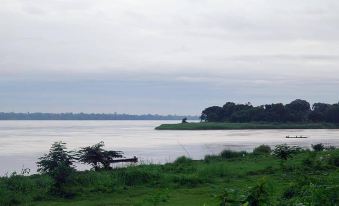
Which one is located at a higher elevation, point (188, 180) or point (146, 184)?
point (188, 180)

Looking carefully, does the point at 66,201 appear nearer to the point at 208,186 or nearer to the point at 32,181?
the point at 32,181

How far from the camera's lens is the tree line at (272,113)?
114081mm

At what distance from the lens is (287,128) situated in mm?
115438

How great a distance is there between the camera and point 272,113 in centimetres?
11369

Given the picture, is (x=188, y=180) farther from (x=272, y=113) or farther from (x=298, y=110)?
(x=298, y=110)

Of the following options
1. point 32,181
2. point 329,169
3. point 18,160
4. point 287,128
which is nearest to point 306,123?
point 287,128

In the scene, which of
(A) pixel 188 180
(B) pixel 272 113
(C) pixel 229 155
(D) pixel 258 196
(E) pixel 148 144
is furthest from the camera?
(B) pixel 272 113

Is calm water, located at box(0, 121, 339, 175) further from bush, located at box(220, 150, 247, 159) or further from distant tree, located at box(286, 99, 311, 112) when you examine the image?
distant tree, located at box(286, 99, 311, 112)

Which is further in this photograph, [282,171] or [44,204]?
[282,171]

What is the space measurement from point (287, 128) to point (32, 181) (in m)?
102

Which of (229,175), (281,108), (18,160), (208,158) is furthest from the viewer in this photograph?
(281,108)

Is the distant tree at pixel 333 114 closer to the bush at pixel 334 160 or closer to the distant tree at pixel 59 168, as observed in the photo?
the bush at pixel 334 160

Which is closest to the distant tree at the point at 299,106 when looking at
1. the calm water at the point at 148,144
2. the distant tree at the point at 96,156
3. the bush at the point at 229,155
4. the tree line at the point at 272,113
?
the tree line at the point at 272,113

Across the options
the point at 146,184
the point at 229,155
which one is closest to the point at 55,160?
the point at 146,184
